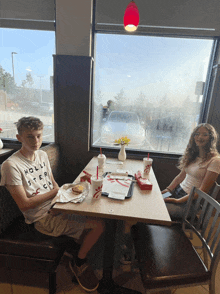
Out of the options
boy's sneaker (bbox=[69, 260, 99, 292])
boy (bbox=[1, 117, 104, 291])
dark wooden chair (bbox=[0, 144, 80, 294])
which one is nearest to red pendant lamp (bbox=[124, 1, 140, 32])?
boy (bbox=[1, 117, 104, 291])

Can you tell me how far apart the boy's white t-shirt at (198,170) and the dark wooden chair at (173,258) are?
40cm

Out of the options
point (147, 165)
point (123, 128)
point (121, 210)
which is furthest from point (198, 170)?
point (123, 128)

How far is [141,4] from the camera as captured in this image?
92.7 inches

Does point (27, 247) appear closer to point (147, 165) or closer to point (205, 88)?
point (147, 165)

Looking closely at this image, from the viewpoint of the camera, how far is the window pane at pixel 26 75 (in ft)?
8.78

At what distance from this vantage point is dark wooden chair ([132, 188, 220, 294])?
103 cm

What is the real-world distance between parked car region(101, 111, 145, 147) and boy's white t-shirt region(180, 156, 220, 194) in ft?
3.38

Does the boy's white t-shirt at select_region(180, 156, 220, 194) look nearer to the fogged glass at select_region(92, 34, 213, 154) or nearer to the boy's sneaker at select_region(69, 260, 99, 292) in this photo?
the fogged glass at select_region(92, 34, 213, 154)

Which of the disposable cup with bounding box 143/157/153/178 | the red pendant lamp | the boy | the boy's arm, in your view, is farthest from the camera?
the disposable cup with bounding box 143/157/153/178

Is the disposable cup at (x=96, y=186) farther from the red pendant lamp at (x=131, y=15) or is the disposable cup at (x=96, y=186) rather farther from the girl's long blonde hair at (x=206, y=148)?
the red pendant lamp at (x=131, y=15)

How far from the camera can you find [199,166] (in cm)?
177

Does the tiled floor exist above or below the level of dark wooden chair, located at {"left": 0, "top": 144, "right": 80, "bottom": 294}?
below

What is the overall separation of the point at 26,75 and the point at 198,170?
2834mm

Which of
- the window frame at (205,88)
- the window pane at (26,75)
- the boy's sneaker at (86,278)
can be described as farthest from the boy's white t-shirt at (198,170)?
the window pane at (26,75)
